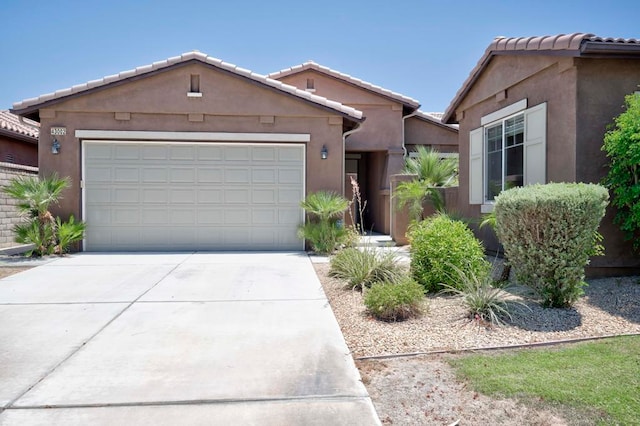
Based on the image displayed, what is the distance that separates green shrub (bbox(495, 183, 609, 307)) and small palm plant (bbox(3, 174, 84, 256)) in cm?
937

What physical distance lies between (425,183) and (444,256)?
5.82 meters

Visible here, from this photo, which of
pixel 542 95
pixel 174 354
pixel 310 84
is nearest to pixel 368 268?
pixel 174 354

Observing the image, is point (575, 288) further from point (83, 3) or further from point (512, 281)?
point (83, 3)

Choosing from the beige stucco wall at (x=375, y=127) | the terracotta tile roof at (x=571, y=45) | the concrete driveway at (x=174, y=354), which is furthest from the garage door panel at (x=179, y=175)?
the terracotta tile roof at (x=571, y=45)

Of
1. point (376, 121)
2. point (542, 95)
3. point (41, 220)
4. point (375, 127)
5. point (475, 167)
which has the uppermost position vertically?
point (376, 121)

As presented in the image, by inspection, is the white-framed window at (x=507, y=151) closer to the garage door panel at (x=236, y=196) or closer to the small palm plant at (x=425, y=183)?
the small palm plant at (x=425, y=183)

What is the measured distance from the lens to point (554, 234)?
17.0 feet

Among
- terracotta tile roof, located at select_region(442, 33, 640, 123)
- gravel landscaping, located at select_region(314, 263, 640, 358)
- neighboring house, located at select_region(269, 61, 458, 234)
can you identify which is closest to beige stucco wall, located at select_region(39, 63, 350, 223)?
neighboring house, located at select_region(269, 61, 458, 234)

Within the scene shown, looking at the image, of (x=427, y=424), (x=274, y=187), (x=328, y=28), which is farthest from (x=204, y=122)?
(x=427, y=424)

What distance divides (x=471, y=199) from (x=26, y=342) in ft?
28.8

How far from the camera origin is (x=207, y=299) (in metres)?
6.45

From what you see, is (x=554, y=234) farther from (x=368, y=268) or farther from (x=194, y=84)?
(x=194, y=84)

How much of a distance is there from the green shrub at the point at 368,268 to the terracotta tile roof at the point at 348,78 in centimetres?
945

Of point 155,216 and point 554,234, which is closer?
point 554,234
